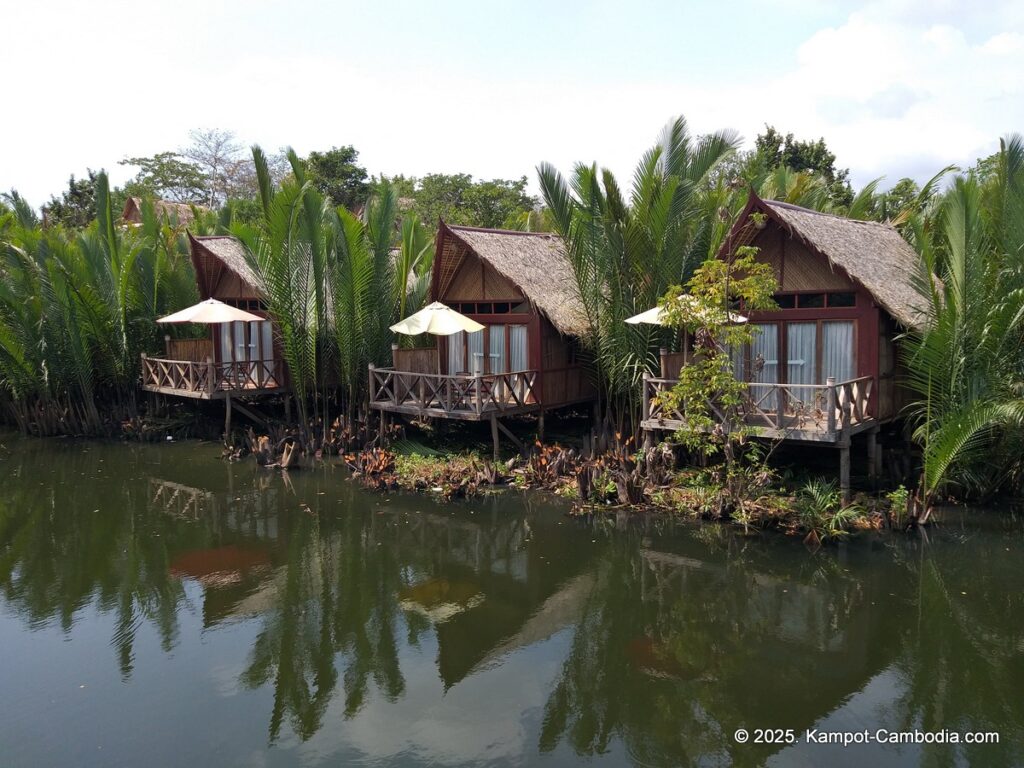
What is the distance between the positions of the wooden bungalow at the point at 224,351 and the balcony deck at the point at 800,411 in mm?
8630

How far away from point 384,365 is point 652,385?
6.02 m

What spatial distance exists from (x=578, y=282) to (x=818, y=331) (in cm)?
381

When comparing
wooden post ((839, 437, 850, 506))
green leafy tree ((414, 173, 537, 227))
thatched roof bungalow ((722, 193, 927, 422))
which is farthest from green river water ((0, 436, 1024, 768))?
green leafy tree ((414, 173, 537, 227))

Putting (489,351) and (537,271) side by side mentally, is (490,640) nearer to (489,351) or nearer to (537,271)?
(489,351)

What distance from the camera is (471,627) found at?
8219 millimetres

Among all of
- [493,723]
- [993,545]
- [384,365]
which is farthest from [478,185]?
[493,723]

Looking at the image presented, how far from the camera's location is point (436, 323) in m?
14.0

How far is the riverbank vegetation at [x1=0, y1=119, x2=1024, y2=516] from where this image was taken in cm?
1074

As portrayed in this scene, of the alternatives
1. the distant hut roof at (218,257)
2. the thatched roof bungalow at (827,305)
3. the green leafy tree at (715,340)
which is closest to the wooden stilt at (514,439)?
the green leafy tree at (715,340)

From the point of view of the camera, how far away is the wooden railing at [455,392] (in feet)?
46.3

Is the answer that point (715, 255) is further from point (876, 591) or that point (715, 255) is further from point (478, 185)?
point (478, 185)

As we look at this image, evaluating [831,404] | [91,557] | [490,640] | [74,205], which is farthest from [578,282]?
[74,205]

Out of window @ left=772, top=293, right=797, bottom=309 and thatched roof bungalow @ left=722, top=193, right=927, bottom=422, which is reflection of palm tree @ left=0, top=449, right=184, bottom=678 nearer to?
thatched roof bungalow @ left=722, top=193, right=927, bottom=422

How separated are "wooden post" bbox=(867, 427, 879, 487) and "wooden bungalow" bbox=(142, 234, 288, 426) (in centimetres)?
1148
